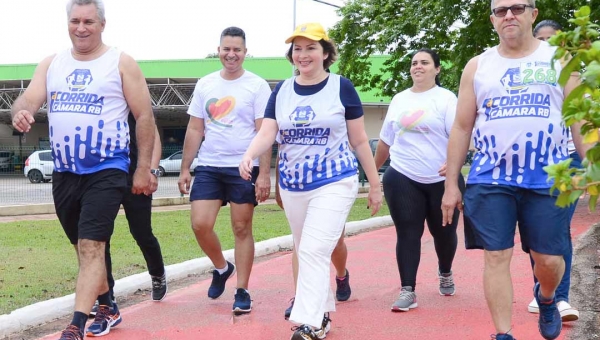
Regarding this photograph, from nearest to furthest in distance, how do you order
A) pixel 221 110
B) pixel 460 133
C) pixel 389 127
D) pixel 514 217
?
pixel 514 217
pixel 460 133
pixel 221 110
pixel 389 127

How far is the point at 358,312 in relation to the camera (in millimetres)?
6680

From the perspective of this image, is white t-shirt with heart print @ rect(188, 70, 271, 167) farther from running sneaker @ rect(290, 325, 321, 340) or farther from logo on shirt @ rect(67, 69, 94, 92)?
running sneaker @ rect(290, 325, 321, 340)

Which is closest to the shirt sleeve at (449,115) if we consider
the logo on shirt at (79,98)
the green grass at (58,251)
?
the logo on shirt at (79,98)

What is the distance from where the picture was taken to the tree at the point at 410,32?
19.3 metres

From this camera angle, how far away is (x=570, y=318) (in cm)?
600

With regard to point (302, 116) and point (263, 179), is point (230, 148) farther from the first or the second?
point (302, 116)

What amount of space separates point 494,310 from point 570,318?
1.50m

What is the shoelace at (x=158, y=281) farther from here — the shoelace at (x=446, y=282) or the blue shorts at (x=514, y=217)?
the blue shorts at (x=514, y=217)

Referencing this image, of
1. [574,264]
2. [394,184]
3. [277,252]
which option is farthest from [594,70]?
[277,252]

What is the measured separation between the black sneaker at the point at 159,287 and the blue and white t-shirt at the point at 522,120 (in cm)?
331

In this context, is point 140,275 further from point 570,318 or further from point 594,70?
point 594,70

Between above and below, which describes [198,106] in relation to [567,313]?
above

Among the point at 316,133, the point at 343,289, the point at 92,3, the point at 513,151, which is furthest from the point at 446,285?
the point at 92,3

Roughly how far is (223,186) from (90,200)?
1.65 m
